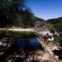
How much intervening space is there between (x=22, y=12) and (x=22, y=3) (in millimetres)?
1051

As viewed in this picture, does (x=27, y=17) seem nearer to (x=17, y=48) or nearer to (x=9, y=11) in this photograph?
(x=9, y=11)

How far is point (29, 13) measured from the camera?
2011 cm

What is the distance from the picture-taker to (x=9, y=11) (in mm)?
18000

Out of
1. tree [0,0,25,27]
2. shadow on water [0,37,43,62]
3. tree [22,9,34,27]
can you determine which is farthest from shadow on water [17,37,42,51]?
tree [0,0,25,27]

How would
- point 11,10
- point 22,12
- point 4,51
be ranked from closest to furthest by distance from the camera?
point 11,10 → point 22,12 → point 4,51

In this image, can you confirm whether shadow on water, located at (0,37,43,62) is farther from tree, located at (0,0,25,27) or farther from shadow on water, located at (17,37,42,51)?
tree, located at (0,0,25,27)

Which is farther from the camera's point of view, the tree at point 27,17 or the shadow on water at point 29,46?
the shadow on water at point 29,46

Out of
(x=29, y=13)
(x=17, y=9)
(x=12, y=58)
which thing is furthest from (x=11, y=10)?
(x=12, y=58)

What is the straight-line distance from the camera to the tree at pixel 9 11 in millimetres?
17344

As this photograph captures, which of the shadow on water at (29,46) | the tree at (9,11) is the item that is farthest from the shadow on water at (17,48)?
the tree at (9,11)

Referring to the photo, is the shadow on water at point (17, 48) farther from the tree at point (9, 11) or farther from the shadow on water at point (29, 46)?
the tree at point (9, 11)

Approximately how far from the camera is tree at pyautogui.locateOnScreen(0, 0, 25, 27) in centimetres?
1734

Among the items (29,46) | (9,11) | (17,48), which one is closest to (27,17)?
(9,11)

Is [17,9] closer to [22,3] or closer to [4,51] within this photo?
[22,3]
